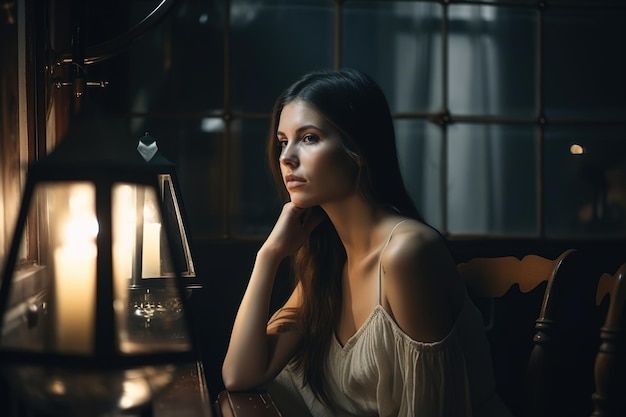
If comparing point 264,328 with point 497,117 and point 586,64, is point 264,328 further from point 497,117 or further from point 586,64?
point 586,64

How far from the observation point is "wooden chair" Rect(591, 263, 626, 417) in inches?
54.7

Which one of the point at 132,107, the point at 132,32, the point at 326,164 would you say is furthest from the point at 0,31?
the point at 132,107

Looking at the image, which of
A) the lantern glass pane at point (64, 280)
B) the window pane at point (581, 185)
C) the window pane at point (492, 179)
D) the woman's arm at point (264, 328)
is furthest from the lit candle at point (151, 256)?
the window pane at point (581, 185)

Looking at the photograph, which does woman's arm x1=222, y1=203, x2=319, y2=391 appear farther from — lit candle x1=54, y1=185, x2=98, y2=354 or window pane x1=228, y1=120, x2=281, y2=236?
lit candle x1=54, y1=185, x2=98, y2=354

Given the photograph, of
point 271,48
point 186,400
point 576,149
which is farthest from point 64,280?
point 576,149

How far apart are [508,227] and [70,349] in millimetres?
2016

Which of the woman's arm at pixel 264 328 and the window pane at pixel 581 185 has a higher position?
the window pane at pixel 581 185

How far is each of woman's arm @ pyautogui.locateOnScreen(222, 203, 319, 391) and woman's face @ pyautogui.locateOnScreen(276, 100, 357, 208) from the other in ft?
0.32

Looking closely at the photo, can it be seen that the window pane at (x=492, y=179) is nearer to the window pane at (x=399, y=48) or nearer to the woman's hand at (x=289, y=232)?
the window pane at (x=399, y=48)

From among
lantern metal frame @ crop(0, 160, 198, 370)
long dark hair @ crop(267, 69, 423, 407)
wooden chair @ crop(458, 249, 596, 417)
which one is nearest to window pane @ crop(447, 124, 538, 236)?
wooden chair @ crop(458, 249, 596, 417)

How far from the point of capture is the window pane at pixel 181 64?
2.21 meters

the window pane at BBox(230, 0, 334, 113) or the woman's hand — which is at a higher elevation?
the window pane at BBox(230, 0, 334, 113)

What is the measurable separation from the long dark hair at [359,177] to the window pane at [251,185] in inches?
15.8

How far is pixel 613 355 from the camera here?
1411 mm
